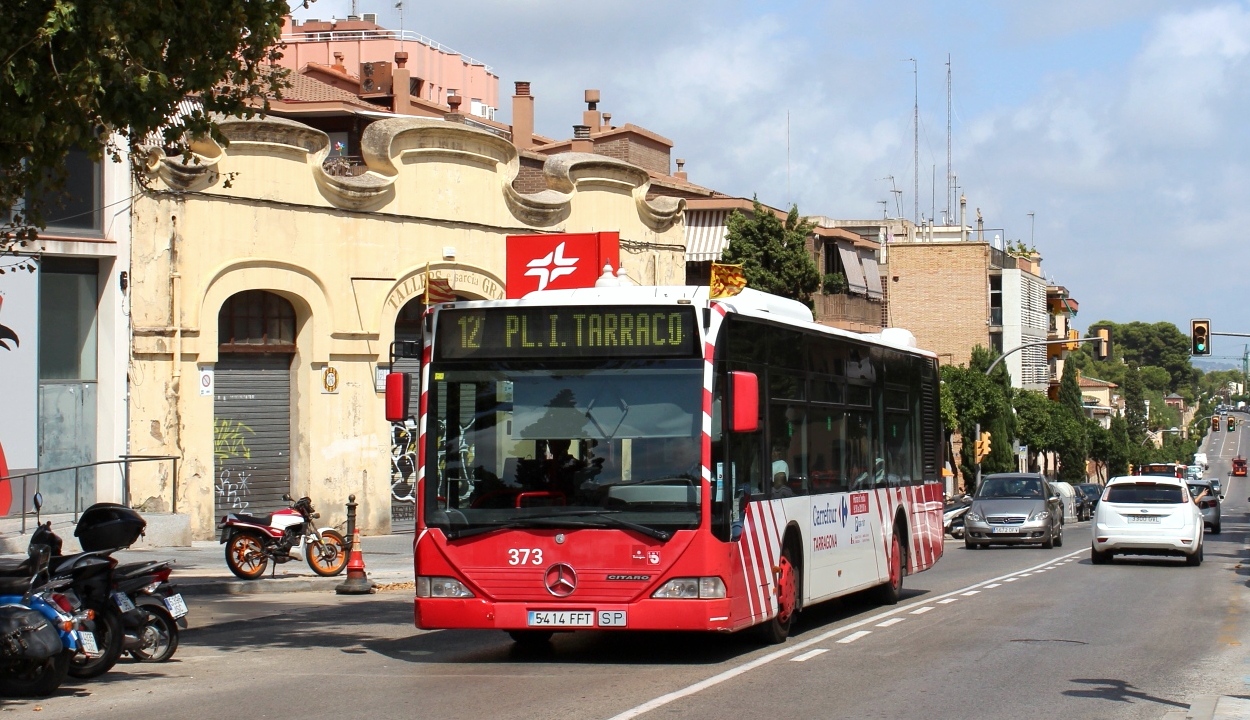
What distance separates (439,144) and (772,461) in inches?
685

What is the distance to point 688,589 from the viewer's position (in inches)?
451

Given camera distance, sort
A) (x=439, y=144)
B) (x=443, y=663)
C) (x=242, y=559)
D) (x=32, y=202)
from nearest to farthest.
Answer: (x=443, y=663) < (x=32, y=202) < (x=242, y=559) < (x=439, y=144)

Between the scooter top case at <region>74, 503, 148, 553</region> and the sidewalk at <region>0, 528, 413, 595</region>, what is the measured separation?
615cm

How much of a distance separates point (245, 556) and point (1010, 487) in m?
19.9

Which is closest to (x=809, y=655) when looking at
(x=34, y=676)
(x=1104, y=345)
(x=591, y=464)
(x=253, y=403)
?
(x=591, y=464)

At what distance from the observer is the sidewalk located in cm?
1919

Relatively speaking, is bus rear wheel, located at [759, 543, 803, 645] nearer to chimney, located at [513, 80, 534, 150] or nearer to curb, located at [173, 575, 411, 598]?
curb, located at [173, 575, 411, 598]

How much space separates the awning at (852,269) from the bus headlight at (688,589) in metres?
43.6

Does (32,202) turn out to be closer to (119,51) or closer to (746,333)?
(119,51)

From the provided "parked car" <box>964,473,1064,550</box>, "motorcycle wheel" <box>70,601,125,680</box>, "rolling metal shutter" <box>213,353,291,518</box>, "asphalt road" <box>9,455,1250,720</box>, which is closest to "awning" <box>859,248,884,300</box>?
"parked car" <box>964,473,1064,550</box>

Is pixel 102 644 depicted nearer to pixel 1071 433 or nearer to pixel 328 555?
pixel 328 555

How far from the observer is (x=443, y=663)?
12.3 meters

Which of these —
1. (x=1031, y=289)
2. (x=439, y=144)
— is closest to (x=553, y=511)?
(x=439, y=144)

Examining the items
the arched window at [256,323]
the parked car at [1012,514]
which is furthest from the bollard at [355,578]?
the parked car at [1012,514]
